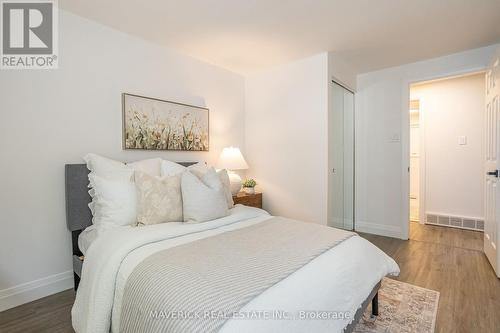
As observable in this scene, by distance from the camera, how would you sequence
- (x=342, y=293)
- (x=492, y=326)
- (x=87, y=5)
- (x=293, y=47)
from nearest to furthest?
(x=342, y=293) < (x=492, y=326) < (x=87, y=5) < (x=293, y=47)

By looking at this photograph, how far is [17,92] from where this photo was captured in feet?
6.27

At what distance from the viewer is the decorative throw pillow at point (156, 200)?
1841 millimetres

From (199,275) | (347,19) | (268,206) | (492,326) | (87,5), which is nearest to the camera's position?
(199,275)

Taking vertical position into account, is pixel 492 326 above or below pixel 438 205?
below

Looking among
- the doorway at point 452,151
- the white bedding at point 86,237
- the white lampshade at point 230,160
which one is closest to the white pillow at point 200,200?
the white bedding at point 86,237

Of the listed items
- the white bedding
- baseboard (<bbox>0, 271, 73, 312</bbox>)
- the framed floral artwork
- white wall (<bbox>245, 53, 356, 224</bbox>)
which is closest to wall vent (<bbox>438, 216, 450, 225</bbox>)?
white wall (<bbox>245, 53, 356, 224</bbox>)

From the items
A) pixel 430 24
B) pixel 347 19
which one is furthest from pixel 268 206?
pixel 430 24

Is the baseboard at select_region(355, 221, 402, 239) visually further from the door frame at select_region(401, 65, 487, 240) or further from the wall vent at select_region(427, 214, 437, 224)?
the wall vent at select_region(427, 214, 437, 224)

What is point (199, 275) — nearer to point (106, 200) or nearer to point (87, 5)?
point (106, 200)

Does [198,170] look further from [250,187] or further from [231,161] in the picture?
[250,187]

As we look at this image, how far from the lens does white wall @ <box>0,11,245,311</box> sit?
1895 millimetres

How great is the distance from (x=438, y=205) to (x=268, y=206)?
9.43 feet

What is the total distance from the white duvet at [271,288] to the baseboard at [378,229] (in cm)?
207

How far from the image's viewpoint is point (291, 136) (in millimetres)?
3285
